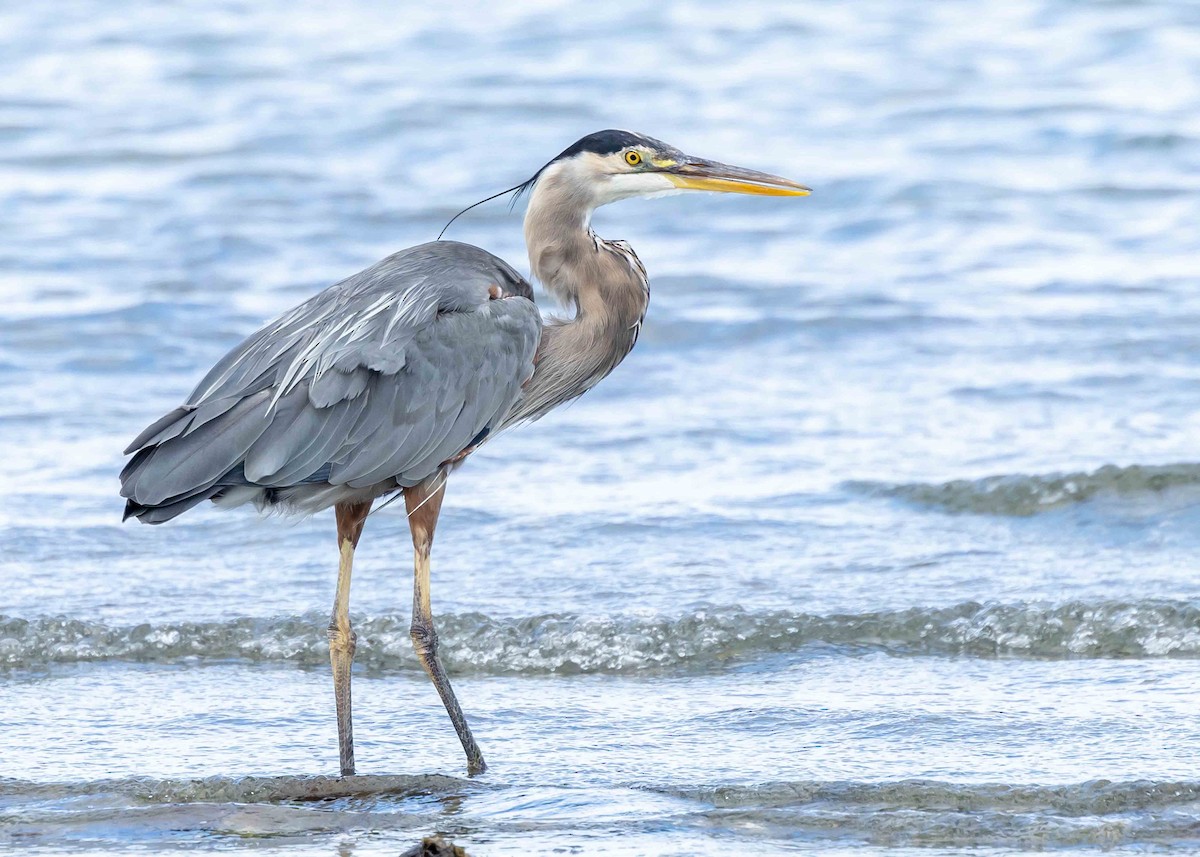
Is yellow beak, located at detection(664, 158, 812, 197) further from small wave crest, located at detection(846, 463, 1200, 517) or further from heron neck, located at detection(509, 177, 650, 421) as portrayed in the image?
small wave crest, located at detection(846, 463, 1200, 517)

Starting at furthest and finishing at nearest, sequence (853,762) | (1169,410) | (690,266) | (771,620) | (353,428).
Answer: (690,266), (1169,410), (771,620), (353,428), (853,762)

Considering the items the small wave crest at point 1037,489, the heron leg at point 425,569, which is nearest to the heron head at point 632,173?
the heron leg at point 425,569

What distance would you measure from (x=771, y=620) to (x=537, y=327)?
1.47m

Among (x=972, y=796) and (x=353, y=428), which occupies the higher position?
(x=353, y=428)

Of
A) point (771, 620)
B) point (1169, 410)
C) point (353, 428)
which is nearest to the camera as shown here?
point (353, 428)

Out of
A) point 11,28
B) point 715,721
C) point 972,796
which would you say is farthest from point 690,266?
point 11,28

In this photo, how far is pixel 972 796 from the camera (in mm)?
4465

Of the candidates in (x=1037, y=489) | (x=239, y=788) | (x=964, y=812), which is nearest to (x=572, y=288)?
(x=239, y=788)

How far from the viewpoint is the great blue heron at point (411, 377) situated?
5.00 metres

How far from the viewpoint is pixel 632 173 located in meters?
5.68

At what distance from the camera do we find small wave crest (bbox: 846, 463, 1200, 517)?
7.40 m

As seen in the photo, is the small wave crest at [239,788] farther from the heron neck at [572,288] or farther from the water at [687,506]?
the heron neck at [572,288]

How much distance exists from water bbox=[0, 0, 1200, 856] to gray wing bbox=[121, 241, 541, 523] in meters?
0.82

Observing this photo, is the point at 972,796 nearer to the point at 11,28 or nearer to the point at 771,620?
the point at 771,620
